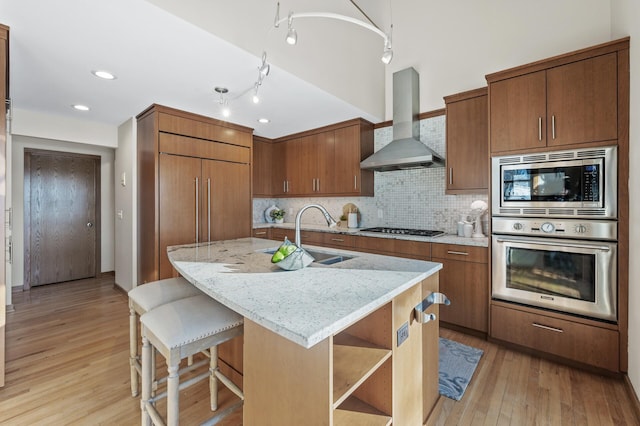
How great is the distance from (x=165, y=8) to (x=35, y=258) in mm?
4520

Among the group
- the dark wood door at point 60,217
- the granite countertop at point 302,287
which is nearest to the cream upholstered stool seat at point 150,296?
the granite countertop at point 302,287

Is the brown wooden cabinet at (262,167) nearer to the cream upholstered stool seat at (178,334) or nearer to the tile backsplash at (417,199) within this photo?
the tile backsplash at (417,199)

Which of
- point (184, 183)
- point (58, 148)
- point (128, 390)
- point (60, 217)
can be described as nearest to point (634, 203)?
point (128, 390)

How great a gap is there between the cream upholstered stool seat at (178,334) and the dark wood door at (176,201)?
1702mm

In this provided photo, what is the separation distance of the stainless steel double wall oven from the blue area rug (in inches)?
21.3

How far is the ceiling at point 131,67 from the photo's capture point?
1.63 metres

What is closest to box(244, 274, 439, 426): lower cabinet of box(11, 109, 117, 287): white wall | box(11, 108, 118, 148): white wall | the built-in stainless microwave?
the built-in stainless microwave

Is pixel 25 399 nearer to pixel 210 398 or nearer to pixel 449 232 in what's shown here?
pixel 210 398


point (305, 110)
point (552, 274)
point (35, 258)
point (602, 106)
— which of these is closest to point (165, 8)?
point (305, 110)

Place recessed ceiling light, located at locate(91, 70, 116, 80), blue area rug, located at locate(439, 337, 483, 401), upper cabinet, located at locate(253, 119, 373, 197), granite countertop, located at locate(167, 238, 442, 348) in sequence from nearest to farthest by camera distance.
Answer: granite countertop, located at locate(167, 238, 442, 348), blue area rug, located at locate(439, 337, 483, 401), recessed ceiling light, located at locate(91, 70, 116, 80), upper cabinet, located at locate(253, 119, 373, 197)

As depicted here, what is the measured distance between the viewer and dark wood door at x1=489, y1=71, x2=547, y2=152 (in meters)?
2.22

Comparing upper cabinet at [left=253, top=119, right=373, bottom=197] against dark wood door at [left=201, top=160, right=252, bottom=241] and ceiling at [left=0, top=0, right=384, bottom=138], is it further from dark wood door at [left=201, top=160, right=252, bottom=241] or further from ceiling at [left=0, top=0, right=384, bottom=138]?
dark wood door at [left=201, top=160, right=252, bottom=241]

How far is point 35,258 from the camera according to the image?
13.5 ft

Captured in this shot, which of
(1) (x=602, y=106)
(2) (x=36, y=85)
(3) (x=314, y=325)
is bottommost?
(3) (x=314, y=325)
